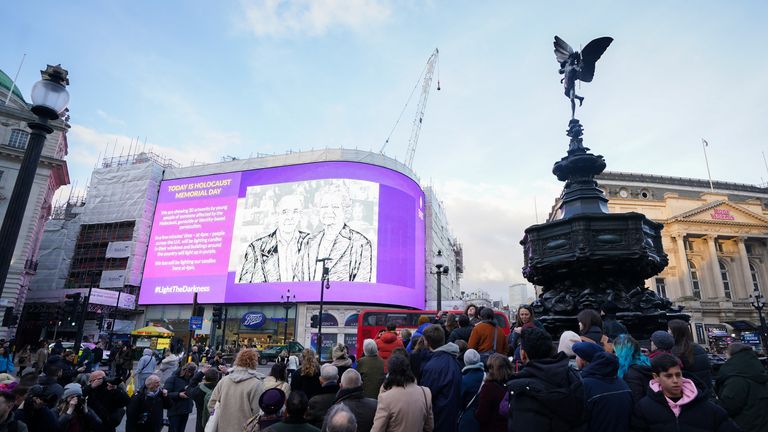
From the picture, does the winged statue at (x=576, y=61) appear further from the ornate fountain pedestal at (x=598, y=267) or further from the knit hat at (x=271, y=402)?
the knit hat at (x=271, y=402)

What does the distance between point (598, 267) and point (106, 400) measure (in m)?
8.43

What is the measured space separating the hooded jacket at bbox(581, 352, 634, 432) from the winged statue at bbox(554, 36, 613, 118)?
7.42m

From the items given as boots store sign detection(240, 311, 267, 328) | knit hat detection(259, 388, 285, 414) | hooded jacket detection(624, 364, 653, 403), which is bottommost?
knit hat detection(259, 388, 285, 414)

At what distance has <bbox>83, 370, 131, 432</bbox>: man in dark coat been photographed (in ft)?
19.9

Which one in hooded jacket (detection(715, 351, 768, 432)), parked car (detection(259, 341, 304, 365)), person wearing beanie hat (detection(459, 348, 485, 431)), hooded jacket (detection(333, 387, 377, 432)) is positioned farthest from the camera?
parked car (detection(259, 341, 304, 365))

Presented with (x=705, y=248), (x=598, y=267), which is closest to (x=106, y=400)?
(x=598, y=267)

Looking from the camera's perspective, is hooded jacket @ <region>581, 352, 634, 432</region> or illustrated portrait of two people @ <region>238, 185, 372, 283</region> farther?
illustrated portrait of two people @ <region>238, 185, 372, 283</region>

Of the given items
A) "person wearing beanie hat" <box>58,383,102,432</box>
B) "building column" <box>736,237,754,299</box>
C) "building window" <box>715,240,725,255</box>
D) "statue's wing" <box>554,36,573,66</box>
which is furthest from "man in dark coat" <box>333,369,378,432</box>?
"building window" <box>715,240,725,255</box>

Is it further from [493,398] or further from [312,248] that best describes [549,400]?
[312,248]

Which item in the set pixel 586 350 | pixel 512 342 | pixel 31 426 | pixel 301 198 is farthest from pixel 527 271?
pixel 301 198

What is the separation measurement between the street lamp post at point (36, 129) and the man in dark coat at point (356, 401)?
13.6 feet

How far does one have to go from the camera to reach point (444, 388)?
455 cm

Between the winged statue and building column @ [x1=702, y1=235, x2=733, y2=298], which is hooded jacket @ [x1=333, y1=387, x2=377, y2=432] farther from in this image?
building column @ [x1=702, y1=235, x2=733, y2=298]

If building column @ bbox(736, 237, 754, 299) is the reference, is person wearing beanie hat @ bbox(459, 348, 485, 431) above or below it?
below
